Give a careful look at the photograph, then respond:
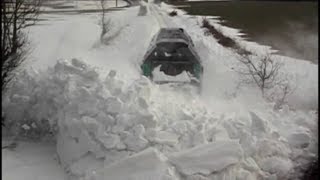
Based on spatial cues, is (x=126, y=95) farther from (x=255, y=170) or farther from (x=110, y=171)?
(x=255, y=170)

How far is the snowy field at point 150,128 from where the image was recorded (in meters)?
6.46

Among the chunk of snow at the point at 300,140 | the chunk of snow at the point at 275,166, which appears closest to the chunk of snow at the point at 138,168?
the chunk of snow at the point at 275,166

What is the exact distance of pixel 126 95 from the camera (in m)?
7.59

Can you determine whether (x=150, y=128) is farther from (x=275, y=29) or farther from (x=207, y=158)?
(x=275, y=29)

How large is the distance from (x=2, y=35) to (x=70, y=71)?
129cm

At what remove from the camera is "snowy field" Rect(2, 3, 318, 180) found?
6465mm

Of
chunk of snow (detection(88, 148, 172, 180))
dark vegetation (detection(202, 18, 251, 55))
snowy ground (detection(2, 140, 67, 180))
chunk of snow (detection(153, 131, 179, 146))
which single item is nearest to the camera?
chunk of snow (detection(88, 148, 172, 180))

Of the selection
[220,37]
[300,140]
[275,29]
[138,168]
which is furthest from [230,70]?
[138,168]

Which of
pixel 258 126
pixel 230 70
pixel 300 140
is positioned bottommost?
pixel 230 70

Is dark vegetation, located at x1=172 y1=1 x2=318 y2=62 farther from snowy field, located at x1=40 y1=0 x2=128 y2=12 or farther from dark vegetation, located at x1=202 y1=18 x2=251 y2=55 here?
snowy field, located at x1=40 y1=0 x2=128 y2=12

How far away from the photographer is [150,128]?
6941 mm

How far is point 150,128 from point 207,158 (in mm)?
934

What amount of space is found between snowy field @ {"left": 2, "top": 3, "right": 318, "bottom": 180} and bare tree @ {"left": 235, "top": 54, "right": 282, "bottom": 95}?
0.29 m

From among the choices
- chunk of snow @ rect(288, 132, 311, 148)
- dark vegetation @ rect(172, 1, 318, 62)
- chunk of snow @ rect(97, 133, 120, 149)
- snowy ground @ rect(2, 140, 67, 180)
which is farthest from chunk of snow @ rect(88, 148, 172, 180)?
dark vegetation @ rect(172, 1, 318, 62)
